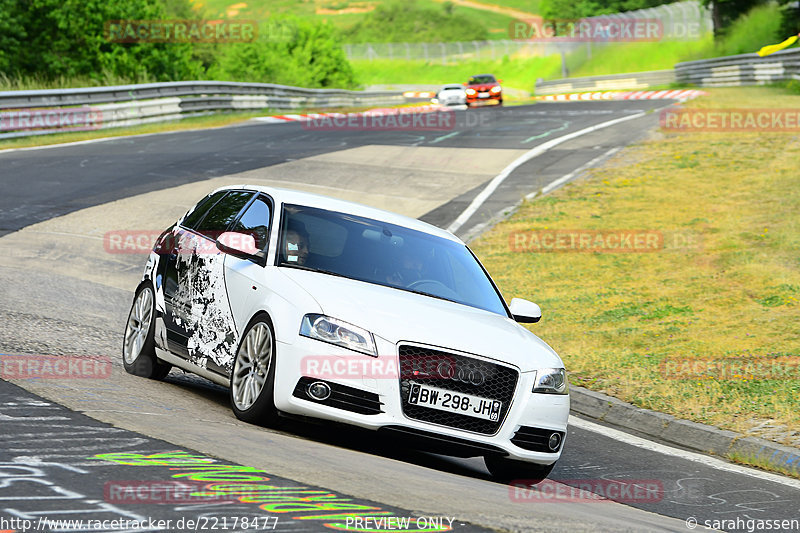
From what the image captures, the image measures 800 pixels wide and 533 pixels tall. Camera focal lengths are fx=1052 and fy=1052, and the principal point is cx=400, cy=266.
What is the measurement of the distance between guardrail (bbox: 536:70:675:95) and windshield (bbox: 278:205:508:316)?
53.4 metres

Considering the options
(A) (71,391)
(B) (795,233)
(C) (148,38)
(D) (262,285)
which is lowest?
(B) (795,233)

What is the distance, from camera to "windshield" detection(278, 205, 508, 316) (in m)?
7.58

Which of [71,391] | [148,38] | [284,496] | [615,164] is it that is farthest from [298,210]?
[148,38]

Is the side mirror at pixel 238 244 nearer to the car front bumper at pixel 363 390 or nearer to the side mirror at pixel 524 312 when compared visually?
the car front bumper at pixel 363 390

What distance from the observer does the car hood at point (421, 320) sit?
656 cm

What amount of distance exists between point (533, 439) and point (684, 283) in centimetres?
828

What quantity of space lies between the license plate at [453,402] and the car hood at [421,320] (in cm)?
28

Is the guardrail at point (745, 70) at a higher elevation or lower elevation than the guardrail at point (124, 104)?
lower

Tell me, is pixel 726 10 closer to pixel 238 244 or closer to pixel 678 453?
pixel 678 453

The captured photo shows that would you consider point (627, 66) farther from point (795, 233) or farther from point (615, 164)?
point (795, 233)

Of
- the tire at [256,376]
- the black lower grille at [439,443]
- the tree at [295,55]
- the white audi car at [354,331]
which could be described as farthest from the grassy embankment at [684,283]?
the tree at [295,55]

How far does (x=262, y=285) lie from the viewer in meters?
7.22

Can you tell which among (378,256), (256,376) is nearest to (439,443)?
(256,376)

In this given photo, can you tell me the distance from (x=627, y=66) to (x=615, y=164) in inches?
2257
